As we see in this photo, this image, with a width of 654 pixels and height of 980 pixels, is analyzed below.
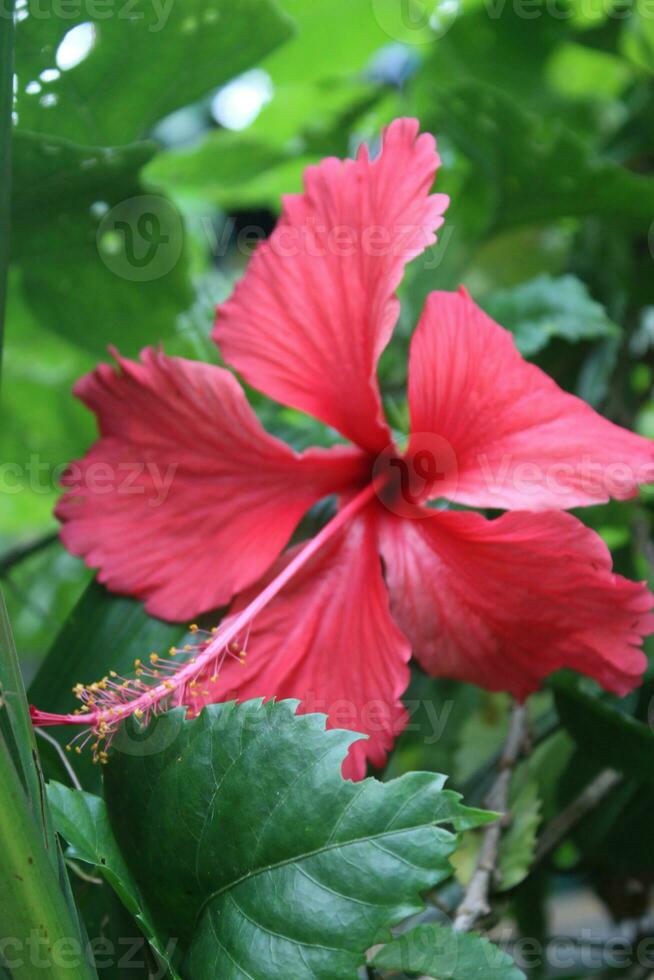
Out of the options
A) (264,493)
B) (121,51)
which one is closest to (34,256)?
(121,51)

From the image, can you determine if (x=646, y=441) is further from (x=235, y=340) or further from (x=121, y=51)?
(x=121, y=51)

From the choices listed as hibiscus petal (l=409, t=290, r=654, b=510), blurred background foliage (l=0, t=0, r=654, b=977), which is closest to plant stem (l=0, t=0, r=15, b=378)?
blurred background foliage (l=0, t=0, r=654, b=977)

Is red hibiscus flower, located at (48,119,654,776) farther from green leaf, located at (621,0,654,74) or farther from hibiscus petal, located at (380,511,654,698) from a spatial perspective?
green leaf, located at (621,0,654,74)

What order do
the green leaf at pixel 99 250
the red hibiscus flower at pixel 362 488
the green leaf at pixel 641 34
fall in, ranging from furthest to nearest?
the green leaf at pixel 641 34 < the green leaf at pixel 99 250 < the red hibiscus flower at pixel 362 488

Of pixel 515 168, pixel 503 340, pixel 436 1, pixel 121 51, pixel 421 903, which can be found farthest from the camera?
pixel 436 1

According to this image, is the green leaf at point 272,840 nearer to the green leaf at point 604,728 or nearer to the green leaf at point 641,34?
the green leaf at point 604,728

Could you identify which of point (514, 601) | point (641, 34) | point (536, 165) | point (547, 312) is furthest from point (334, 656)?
point (641, 34)

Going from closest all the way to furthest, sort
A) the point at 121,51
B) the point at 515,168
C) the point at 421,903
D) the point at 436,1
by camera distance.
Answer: the point at 421,903 → the point at 121,51 → the point at 515,168 → the point at 436,1

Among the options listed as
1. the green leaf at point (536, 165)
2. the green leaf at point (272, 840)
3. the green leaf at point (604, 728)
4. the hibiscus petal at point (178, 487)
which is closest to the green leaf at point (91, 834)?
the green leaf at point (272, 840)
